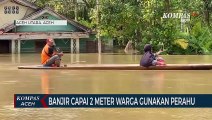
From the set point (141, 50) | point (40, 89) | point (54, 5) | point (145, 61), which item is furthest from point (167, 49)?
point (40, 89)

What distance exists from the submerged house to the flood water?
21.5 metres

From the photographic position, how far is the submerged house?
A: 123 ft


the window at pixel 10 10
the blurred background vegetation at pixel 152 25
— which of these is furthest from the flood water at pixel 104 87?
the window at pixel 10 10

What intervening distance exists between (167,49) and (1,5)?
1479 centimetres

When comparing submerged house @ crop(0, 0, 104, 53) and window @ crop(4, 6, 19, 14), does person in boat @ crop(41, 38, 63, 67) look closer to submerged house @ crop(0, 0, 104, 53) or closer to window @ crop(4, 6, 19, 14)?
submerged house @ crop(0, 0, 104, 53)

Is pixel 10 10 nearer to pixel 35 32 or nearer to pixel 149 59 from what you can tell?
pixel 35 32

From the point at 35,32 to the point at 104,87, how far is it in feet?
89.7

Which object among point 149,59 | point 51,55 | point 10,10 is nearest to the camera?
point 149,59

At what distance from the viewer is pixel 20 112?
8141 mm

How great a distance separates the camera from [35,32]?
3803 cm

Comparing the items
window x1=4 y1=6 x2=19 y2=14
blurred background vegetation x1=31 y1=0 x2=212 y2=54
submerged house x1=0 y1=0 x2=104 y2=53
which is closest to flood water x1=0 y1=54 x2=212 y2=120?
blurred background vegetation x1=31 y1=0 x2=212 y2=54

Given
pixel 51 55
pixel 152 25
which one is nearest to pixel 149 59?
pixel 51 55

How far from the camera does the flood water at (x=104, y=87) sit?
7801 mm

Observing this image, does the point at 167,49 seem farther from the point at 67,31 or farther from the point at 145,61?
the point at 145,61
